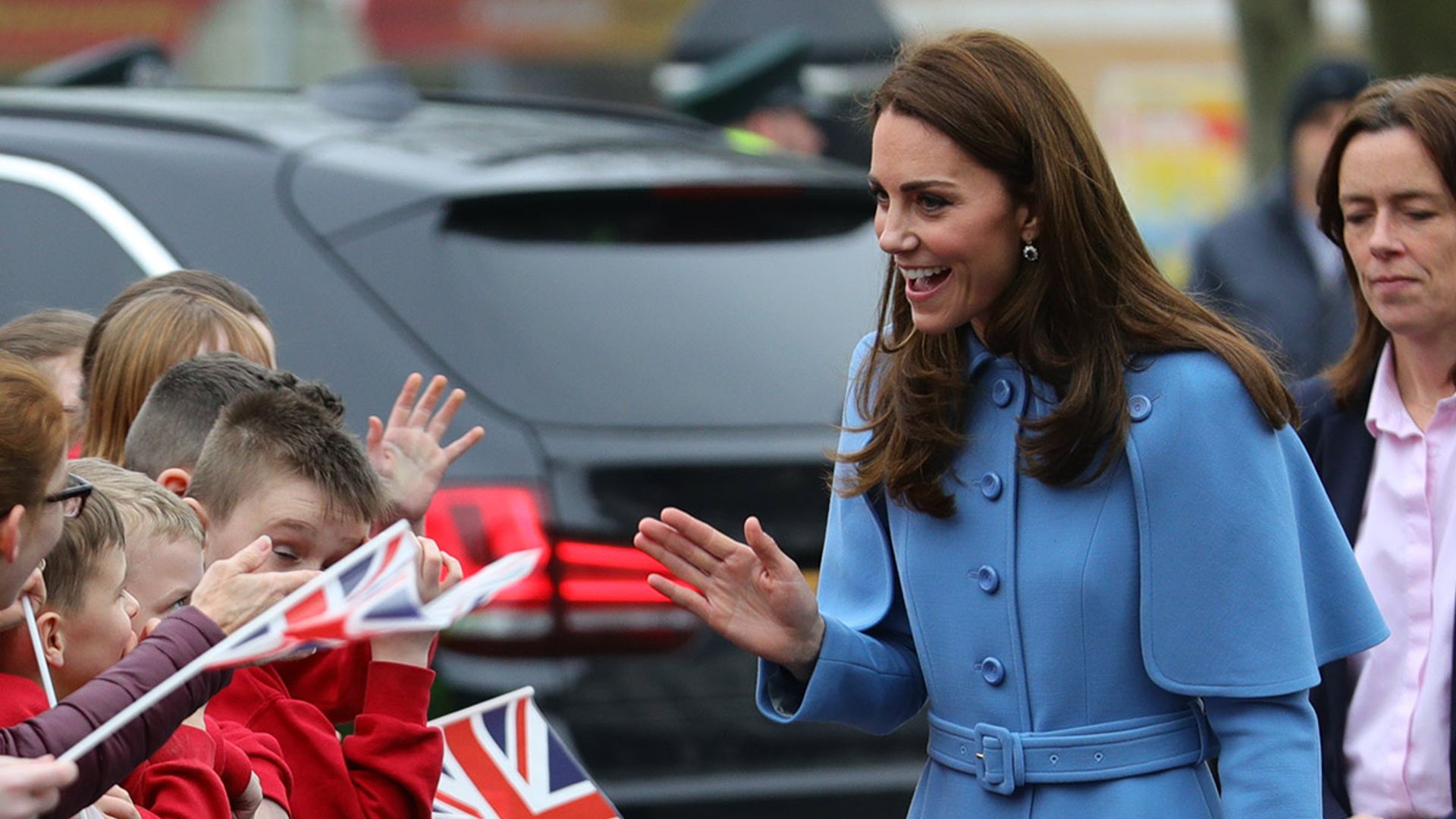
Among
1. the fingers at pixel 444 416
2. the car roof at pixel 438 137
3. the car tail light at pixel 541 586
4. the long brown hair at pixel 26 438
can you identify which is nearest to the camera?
the long brown hair at pixel 26 438

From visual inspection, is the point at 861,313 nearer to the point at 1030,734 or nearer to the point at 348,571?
the point at 1030,734

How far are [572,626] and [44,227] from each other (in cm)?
136

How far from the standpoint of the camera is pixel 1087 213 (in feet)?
9.44

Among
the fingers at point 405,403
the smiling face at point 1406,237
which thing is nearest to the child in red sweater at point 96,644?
the fingers at point 405,403

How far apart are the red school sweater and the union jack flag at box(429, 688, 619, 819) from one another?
0.16 m

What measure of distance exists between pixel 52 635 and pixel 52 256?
2.12 m

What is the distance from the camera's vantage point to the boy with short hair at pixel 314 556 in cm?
299

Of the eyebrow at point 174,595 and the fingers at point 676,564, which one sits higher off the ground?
the eyebrow at point 174,595

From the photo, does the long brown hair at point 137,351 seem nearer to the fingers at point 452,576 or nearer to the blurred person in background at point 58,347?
the blurred person in background at point 58,347

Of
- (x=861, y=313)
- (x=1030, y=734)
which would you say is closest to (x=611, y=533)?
(x=861, y=313)

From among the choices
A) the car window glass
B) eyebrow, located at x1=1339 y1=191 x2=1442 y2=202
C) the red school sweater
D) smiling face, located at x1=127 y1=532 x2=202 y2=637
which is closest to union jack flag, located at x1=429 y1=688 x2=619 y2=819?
the red school sweater

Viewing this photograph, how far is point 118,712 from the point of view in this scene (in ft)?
7.68

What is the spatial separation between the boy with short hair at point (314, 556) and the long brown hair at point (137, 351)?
42cm

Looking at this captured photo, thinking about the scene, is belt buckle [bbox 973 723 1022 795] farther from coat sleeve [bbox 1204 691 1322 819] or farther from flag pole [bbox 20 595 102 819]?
flag pole [bbox 20 595 102 819]
